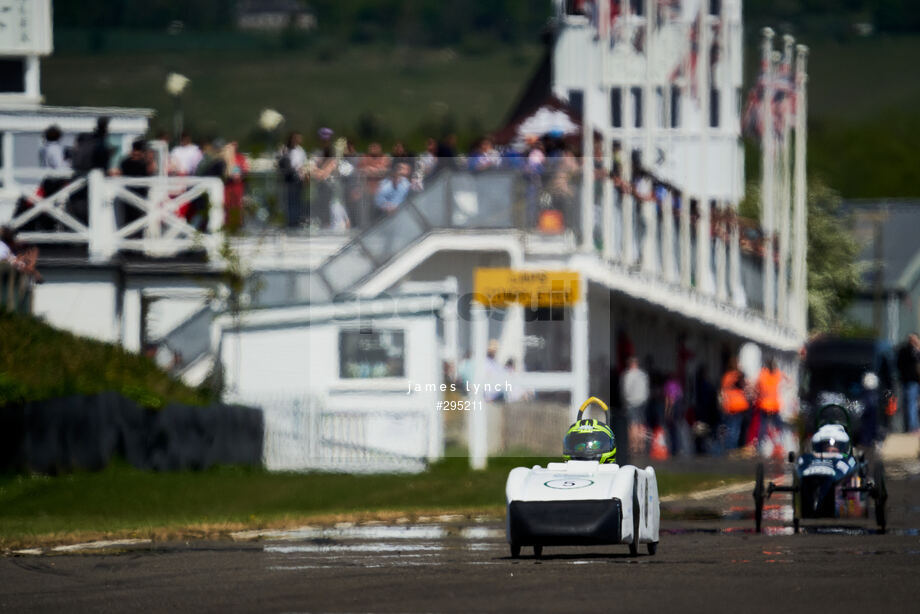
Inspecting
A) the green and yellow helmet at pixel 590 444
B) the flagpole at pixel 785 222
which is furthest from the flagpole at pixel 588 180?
the green and yellow helmet at pixel 590 444

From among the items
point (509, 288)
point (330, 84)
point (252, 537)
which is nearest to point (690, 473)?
point (509, 288)

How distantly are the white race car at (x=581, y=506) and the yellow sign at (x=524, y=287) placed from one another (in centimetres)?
1555

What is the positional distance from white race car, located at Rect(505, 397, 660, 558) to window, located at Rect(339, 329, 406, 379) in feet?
48.5

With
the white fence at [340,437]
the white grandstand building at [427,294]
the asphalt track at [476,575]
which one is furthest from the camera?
the white grandstand building at [427,294]

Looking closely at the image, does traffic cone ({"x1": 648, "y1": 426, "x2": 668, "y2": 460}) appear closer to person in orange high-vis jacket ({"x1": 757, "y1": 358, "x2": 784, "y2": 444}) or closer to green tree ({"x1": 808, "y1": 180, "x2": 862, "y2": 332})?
person in orange high-vis jacket ({"x1": 757, "y1": 358, "x2": 784, "y2": 444})

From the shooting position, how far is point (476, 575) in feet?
49.8

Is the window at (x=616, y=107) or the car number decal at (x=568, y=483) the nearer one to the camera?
the car number decal at (x=568, y=483)

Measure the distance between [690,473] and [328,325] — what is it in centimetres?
608

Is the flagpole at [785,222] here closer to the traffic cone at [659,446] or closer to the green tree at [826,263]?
the traffic cone at [659,446]

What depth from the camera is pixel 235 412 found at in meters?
28.5

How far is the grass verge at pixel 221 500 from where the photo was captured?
21.5 metres

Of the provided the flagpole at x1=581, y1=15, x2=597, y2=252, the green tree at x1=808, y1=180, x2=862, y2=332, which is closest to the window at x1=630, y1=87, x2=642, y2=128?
the green tree at x1=808, y1=180, x2=862, y2=332

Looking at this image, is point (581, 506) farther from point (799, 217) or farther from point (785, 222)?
point (799, 217)

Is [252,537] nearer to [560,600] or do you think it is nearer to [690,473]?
[560,600]
